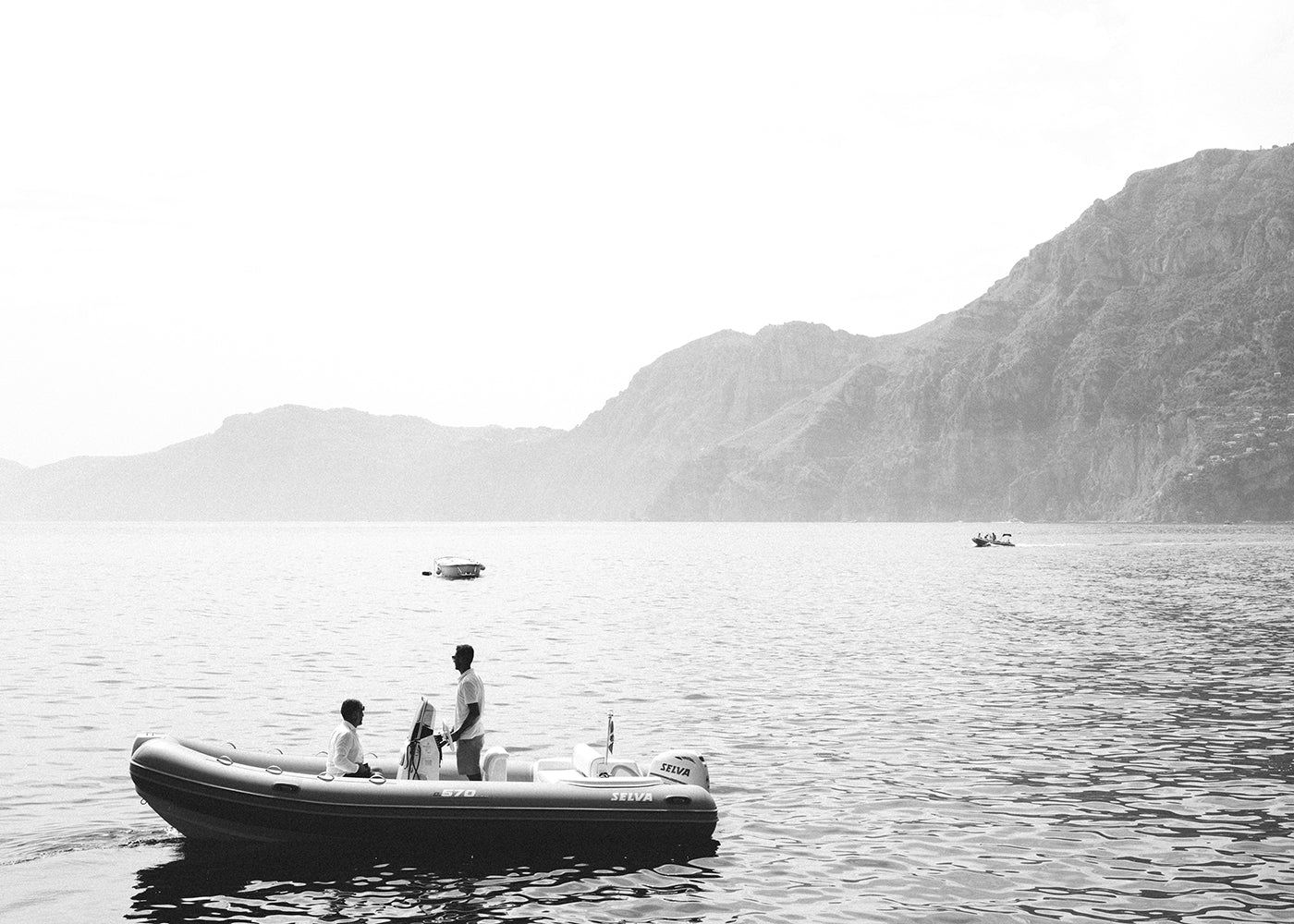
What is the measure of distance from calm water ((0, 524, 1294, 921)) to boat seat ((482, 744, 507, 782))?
4.46 feet

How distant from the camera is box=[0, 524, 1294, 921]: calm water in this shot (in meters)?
15.3

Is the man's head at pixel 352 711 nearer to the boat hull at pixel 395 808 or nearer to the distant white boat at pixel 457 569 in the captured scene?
the boat hull at pixel 395 808

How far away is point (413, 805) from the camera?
1681cm

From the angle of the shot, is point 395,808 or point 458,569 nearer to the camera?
point 395,808

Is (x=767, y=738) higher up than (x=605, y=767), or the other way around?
(x=605, y=767)

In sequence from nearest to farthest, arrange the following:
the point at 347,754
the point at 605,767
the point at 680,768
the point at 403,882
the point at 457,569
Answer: the point at 403,882 → the point at 347,754 → the point at 605,767 → the point at 680,768 → the point at 457,569

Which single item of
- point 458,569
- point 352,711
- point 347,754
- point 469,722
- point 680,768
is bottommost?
point 458,569

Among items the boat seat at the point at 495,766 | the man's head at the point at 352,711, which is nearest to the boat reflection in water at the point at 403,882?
the boat seat at the point at 495,766

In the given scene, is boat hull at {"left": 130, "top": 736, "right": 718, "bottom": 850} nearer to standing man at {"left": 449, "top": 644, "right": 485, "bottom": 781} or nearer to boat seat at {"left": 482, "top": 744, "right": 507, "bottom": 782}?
boat seat at {"left": 482, "top": 744, "right": 507, "bottom": 782}

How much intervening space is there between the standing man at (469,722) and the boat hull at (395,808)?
94 centimetres

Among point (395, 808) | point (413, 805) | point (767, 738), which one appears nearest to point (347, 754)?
point (395, 808)

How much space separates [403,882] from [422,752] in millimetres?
2126

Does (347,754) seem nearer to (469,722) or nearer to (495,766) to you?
(469,722)

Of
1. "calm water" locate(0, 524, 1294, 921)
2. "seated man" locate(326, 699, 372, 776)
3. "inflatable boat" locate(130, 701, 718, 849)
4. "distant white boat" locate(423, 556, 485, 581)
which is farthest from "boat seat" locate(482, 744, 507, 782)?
"distant white boat" locate(423, 556, 485, 581)
